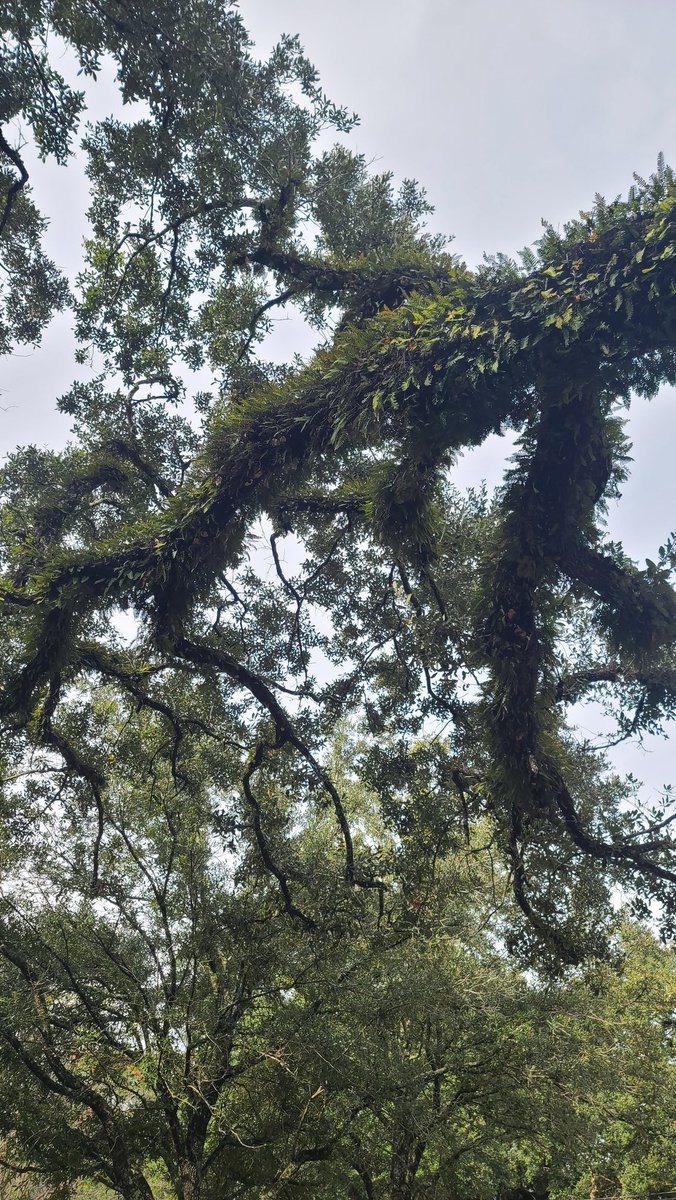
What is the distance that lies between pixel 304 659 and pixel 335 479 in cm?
190

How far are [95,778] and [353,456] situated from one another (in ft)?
13.0

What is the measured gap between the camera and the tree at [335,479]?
429cm

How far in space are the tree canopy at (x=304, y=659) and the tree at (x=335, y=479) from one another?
0.03 meters

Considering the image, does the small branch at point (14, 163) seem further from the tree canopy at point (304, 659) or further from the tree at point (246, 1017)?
the tree at point (246, 1017)

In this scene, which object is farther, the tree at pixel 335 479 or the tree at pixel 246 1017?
the tree at pixel 246 1017

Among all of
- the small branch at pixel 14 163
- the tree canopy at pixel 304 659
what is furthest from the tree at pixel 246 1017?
the small branch at pixel 14 163

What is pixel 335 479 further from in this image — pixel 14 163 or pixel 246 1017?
pixel 246 1017

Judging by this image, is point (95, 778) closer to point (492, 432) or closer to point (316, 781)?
point (316, 781)

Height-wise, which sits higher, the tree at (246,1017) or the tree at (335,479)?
the tree at (335,479)

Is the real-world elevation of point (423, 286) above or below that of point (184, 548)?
above

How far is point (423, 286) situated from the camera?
5309mm

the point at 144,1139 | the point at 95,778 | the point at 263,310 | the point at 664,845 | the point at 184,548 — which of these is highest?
the point at 263,310

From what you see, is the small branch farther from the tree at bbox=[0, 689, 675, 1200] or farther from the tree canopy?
the tree at bbox=[0, 689, 675, 1200]

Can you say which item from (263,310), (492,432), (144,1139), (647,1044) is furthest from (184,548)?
(647,1044)
